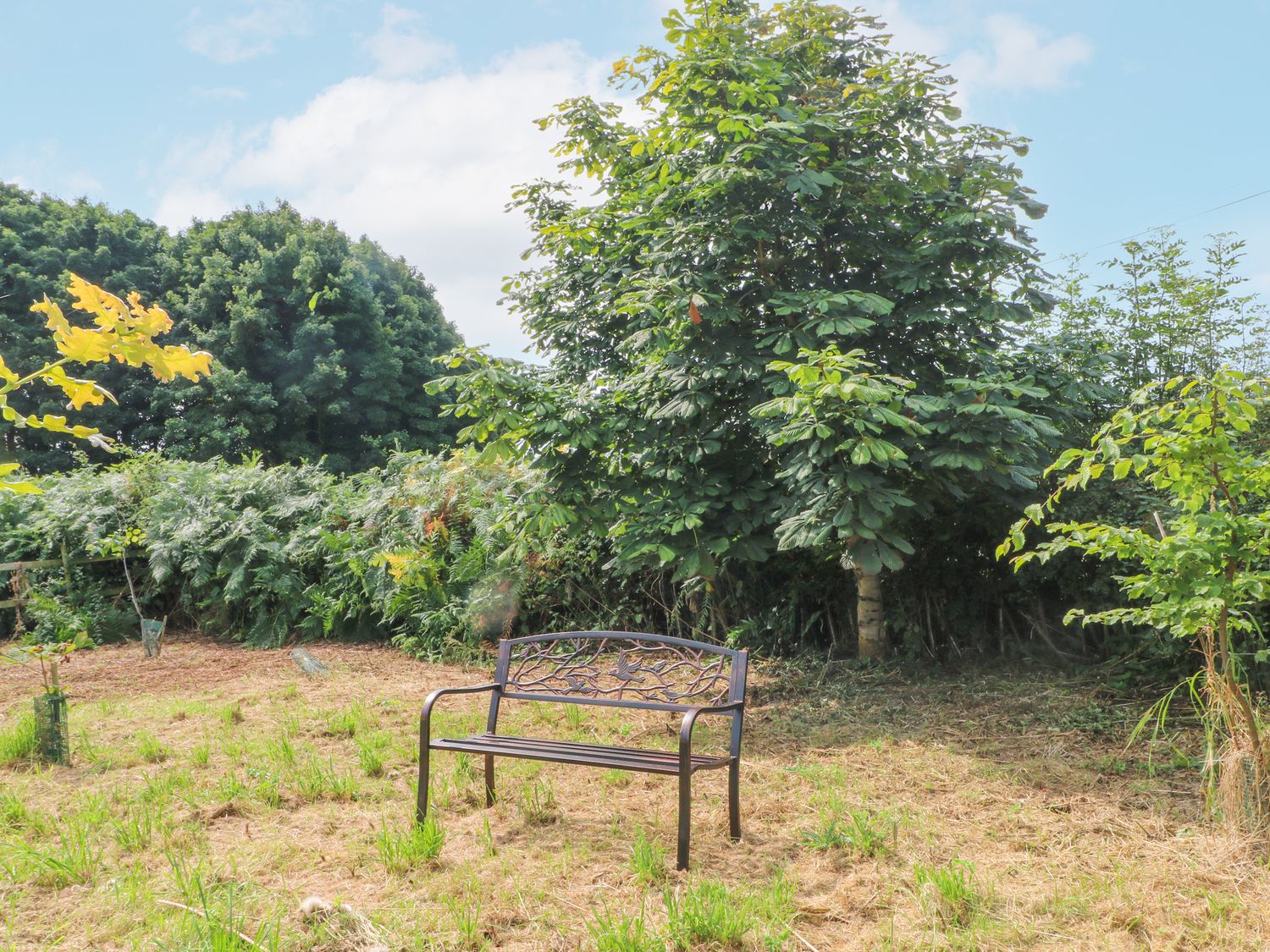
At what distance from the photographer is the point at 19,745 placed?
4789 mm

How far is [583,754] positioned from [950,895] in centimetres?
143

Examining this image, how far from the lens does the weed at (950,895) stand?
276cm

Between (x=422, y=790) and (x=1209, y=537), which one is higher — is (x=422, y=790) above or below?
below

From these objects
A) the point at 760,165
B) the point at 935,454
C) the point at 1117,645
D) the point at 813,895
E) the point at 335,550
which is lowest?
the point at 813,895

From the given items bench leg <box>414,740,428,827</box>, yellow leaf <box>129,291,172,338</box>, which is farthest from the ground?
yellow leaf <box>129,291,172,338</box>

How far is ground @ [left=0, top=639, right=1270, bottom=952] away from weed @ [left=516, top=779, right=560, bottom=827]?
11 mm

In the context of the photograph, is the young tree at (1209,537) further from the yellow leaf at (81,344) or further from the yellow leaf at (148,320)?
the yellow leaf at (81,344)

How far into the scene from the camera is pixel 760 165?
5.50m

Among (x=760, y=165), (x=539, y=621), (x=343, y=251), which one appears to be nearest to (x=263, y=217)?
(x=343, y=251)

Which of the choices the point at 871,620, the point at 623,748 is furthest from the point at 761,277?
the point at 623,748

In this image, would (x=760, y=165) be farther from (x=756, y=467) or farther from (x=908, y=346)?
(x=756, y=467)

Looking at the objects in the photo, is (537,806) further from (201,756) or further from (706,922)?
(201,756)

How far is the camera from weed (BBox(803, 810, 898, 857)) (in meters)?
3.34

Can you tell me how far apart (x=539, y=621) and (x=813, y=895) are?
5.72 m
